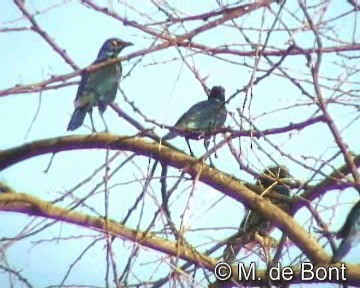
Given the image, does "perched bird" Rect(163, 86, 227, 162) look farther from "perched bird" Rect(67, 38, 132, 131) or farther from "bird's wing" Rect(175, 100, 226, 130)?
"perched bird" Rect(67, 38, 132, 131)

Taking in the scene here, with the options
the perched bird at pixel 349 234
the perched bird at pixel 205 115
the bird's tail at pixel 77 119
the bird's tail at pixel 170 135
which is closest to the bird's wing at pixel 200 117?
the perched bird at pixel 205 115

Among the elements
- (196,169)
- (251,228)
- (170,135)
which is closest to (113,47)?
(170,135)

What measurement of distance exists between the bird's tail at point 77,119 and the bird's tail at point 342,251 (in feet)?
5.64

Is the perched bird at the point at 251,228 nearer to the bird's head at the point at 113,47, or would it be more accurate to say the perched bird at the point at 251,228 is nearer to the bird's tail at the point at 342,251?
the bird's tail at the point at 342,251

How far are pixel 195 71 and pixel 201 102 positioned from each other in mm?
1503

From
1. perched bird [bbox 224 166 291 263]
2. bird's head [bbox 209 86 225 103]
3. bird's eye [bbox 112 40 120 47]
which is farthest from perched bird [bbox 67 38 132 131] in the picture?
perched bird [bbox 224 166 291 263]

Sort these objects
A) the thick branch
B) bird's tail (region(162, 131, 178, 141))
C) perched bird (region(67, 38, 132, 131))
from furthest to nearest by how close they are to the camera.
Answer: perched bird (region(67, 38, 132, 131)), bird's tail (region(162, 131, 178, 141)), the thick branch

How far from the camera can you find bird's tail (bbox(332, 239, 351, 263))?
3.53m

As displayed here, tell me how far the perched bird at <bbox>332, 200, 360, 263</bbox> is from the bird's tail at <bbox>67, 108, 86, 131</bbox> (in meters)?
1.70

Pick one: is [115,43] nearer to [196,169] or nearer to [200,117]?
[200,117]

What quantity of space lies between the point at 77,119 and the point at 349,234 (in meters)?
1.94

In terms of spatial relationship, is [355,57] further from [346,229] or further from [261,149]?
[346,229]

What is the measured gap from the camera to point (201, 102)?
16.6ft

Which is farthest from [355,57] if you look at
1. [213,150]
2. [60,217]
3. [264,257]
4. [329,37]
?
[60,217]
